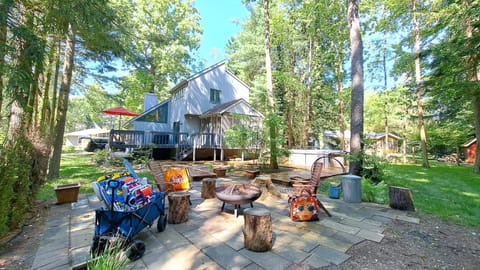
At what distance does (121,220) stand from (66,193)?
3.33m

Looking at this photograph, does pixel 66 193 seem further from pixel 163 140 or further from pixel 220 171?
pixel 163 140

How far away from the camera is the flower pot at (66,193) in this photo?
4.91 meters

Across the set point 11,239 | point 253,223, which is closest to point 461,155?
point 253,223

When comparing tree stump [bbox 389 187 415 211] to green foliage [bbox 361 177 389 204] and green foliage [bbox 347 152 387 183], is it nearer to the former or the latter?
green foliage [bbox 361 177 389 204]

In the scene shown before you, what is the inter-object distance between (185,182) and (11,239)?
341 cm

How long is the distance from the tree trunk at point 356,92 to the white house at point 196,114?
279 inches

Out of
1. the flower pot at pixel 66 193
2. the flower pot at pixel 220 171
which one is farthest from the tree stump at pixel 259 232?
the flower pot at pixel 220 171

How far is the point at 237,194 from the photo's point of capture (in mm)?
4078

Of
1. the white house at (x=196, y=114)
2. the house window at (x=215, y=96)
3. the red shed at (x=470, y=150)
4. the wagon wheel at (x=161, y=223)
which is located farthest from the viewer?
the red shed at (x=470, y=150)

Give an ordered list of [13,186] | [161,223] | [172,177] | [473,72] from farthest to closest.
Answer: [473,72] → [172,177] → [13,186] → [161,223]

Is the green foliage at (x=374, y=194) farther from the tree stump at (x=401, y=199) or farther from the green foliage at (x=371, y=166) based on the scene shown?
the green foliage at (x=371, y=166)

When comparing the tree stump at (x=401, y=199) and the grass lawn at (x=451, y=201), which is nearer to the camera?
the grass lawn at (x=451, y=201)

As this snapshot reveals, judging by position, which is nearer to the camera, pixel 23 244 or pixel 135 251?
pixel 135 251

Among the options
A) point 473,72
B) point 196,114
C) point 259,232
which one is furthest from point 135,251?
point 473,72
